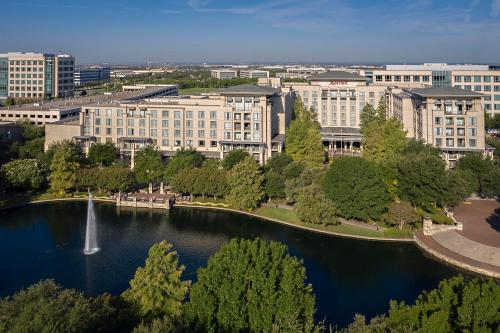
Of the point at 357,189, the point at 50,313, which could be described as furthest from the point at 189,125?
the point at 50,313

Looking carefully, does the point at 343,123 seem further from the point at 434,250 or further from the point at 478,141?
the point at 434,250

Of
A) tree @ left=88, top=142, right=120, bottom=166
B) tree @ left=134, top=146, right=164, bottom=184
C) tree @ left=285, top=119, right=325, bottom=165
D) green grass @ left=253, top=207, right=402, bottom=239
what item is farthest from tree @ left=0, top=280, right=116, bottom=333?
tree @ left=285, top=119, right=325, bottom=165

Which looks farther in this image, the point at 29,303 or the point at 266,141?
the point at 266,141

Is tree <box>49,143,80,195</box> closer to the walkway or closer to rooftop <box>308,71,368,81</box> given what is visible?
the walkway

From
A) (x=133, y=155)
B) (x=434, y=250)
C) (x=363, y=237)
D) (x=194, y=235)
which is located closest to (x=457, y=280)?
(x=434, y=250)

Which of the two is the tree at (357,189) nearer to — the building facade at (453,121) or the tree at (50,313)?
the building facade at (453,121)

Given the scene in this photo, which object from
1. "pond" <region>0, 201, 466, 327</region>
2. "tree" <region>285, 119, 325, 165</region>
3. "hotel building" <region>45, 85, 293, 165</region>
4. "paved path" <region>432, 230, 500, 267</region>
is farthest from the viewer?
"hotel building" <region>45, 85, 293, 165</region>
